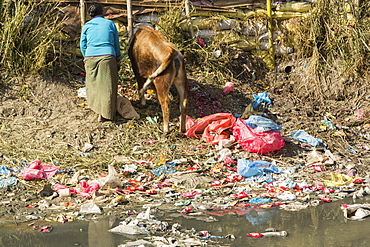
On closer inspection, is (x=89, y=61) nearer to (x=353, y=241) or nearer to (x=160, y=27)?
(x=160, y=27)

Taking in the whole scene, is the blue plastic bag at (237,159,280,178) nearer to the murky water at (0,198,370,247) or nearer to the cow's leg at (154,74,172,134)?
the murky water at (0,198,370,247)

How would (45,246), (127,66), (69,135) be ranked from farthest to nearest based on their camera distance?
(127,66) < (69,135) < (45,246)

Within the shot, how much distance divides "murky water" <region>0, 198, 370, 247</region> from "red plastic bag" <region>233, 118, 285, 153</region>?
170cm

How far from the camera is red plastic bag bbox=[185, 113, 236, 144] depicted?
278 inches

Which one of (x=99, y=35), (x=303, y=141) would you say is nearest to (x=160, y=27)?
(x=99, y=35)

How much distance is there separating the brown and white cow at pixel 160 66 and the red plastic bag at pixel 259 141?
103 cm

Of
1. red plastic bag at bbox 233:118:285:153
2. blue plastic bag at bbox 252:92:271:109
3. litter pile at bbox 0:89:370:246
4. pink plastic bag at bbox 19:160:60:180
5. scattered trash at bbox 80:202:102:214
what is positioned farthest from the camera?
blue plastic bag at bbox 252:92:271:109

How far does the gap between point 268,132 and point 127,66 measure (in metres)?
3.12

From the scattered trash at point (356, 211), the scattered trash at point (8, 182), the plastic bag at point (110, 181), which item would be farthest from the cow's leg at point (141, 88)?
the scattered trash at point (356, 211)

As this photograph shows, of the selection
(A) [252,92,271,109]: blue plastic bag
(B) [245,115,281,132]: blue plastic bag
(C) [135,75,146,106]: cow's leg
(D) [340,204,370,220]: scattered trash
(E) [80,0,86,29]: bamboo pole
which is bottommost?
(D) [340,204,370,220]: scattered trash

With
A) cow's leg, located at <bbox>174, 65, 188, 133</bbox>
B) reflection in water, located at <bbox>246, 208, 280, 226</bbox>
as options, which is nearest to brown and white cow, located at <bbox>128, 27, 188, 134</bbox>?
cow's leg, located at <bbox>174, 65, 188, 133</bbox>

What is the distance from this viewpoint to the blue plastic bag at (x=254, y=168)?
6.03m

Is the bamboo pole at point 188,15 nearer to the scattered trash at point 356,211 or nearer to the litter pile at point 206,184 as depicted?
the litter pile at point 206,184

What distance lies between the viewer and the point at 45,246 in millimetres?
4039
